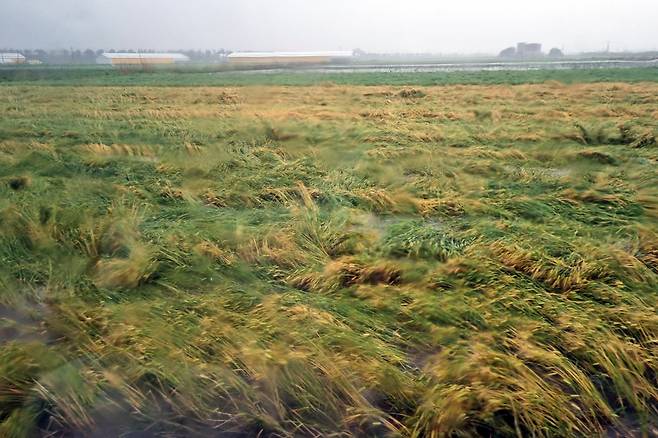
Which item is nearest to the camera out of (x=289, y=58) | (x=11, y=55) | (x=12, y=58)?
(x=11, y=55)

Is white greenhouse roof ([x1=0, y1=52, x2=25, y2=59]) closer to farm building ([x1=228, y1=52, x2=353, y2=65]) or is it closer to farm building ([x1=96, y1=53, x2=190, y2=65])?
farm building ([x1=96, y1=53, x2=190, y2=65])

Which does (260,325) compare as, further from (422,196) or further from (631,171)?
(631,171)

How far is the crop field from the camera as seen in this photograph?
7.61ft

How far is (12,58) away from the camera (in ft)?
24.5

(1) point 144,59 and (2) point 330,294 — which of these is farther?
(1) point 144,59

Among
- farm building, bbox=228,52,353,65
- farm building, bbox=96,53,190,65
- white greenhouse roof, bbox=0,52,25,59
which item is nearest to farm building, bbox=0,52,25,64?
white greenhouse roof, bbox=0,52,25,59

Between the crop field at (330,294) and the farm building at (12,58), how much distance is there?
1.55m

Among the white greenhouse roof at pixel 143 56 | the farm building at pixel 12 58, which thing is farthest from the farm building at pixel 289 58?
the farm building at pixel 12 58

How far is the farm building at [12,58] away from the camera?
6937 millimetres

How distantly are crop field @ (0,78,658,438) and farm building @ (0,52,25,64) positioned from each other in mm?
1548

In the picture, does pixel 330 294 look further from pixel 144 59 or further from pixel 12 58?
pixel 144 59

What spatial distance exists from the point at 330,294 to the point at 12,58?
24.2 feet

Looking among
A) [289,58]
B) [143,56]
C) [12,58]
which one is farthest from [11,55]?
[289,58]

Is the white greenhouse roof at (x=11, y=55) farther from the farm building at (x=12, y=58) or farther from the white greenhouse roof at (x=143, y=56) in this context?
the white greenhouse roof at (x=143, y=56)
